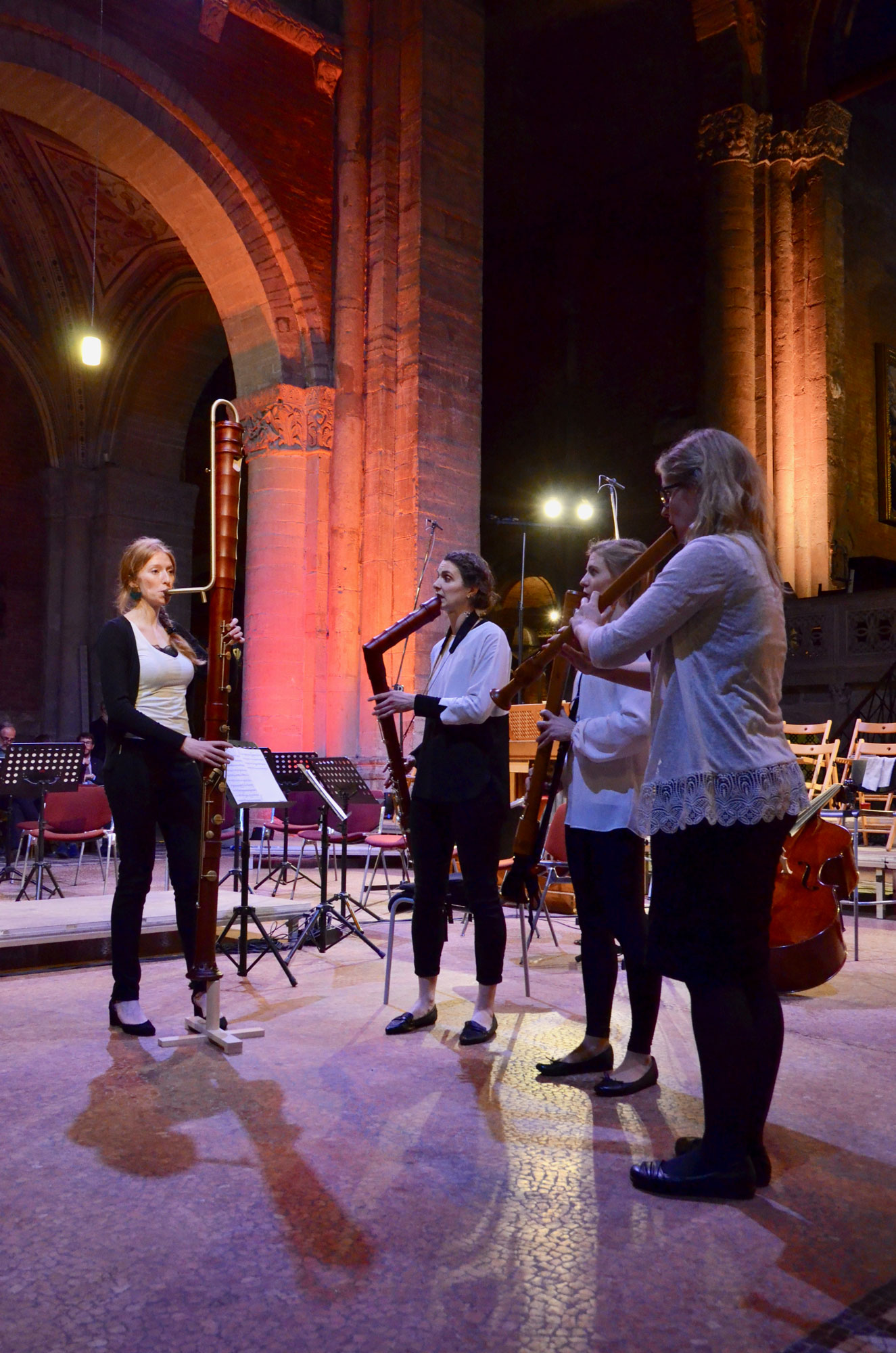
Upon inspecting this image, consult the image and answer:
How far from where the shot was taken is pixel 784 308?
48.6 ft

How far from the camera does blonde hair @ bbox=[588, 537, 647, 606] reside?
3277 millimetres

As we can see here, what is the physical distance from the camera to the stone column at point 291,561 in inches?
434

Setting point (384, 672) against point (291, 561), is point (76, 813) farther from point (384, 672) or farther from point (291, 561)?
point (384, 672)

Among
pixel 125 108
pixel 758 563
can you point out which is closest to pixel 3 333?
pixel 125 108

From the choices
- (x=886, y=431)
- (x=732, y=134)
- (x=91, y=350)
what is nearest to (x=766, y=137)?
(x=732, y=134)

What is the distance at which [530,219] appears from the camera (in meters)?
19.8

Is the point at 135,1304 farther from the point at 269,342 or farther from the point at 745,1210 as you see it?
the point at 269,342

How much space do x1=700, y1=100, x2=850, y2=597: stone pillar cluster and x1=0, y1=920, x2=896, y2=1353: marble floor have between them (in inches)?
465

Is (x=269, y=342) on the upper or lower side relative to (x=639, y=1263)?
upper

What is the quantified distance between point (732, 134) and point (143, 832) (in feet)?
47.4

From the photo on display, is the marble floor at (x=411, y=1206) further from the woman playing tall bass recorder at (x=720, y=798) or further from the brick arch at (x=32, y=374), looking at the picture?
the brick arch at (x=32, y=374)

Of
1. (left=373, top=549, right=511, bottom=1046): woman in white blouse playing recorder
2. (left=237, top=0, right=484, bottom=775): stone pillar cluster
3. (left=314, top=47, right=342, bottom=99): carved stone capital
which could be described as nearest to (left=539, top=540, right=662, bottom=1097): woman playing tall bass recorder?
(left=373, top=549, right=511, bottom=1046): woman in white blouse playing recorder

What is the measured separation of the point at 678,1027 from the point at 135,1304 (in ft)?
9.03

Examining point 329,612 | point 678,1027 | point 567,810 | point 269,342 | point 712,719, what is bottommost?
point 678,1027
